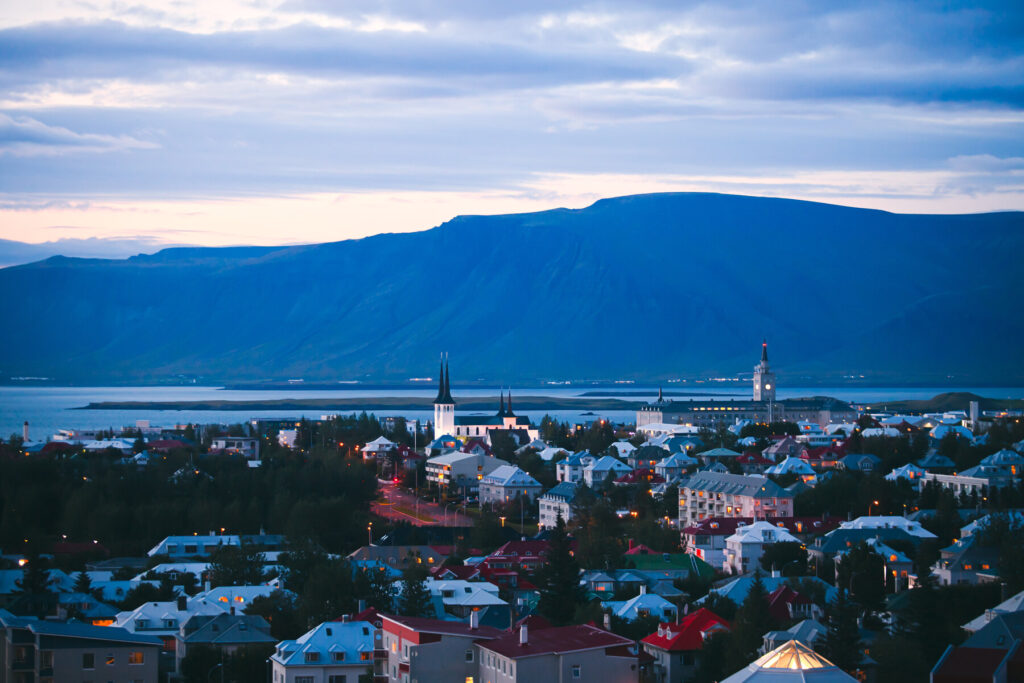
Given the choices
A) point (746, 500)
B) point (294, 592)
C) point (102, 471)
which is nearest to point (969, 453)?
point (746, 500)

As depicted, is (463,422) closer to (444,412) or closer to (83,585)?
(444,412)

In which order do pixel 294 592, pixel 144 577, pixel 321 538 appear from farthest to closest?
pixel 321 538 → pixel 144 577 → pixel 294 592

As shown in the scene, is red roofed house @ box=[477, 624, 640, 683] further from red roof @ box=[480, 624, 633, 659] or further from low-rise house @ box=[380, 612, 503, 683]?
low-rise house @ box=[380, 612, 503, 683]

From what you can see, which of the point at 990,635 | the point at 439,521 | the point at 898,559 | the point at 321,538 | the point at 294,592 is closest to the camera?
the point at 990,635

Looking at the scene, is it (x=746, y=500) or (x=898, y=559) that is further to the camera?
(x=746, y=500)

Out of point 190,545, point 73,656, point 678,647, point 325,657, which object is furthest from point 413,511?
point 73,656

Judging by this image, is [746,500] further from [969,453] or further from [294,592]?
[294,592]

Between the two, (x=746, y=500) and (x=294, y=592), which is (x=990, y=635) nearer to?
(x=294, y=592)

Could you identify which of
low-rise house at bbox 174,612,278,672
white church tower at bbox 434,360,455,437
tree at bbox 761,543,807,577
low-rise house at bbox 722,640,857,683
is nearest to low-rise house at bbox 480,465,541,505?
tree at bbox 761,543,807,577
